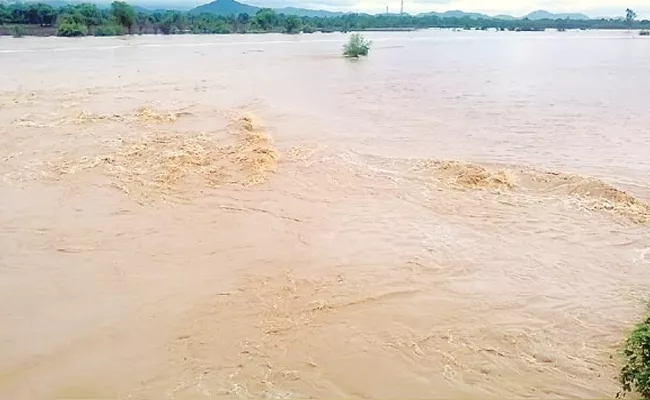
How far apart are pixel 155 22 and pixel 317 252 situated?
62.6 meters

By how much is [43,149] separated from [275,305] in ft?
29.2

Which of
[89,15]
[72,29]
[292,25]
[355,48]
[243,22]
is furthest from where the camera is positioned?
[243,22]

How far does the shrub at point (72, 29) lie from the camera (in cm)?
5322

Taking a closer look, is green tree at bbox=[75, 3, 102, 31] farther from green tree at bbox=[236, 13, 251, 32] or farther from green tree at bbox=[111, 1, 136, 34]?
green tree at bbox=[236, 13, 251, 32]

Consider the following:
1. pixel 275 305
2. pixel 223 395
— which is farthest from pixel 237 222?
pixel 223 395

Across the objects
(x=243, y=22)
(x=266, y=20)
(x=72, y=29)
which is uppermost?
(x=266, y=20)

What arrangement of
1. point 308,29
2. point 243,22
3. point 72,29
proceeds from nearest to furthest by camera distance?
point 72,29 < point 243,22 < point 308,29

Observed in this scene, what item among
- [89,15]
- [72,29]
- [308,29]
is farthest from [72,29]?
[308,29]

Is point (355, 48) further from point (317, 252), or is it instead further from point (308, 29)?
point (308, 29)

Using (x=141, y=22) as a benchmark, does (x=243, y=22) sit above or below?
above

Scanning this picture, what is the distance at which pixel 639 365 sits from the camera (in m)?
4.34

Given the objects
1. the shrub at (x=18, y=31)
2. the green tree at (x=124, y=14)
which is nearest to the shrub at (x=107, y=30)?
the green tree at (x=124, y=14)

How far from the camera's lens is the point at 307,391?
4.98 m

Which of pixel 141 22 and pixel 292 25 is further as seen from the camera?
pixel 292 25
